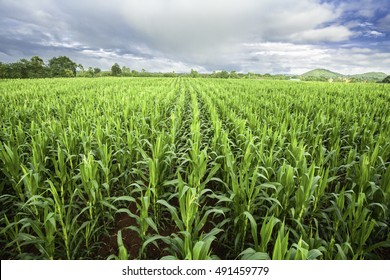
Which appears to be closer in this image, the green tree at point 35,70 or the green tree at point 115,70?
the green tree at point 35,70

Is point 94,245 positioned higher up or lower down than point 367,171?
lower down

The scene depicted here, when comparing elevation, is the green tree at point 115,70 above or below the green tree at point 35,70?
above

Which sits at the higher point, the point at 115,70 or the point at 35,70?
the point at 115,70

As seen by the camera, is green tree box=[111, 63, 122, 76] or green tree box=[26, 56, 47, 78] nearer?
green tree box=[26, 56, 47, 78]

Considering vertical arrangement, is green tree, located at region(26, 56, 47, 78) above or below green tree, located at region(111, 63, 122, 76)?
below

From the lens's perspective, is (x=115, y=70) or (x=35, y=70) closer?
(x=35, y=70)

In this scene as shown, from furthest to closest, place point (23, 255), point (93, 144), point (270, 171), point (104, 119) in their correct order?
point (104, 119) → point (93, 144) → point (270, 171) → point (23, 255)
